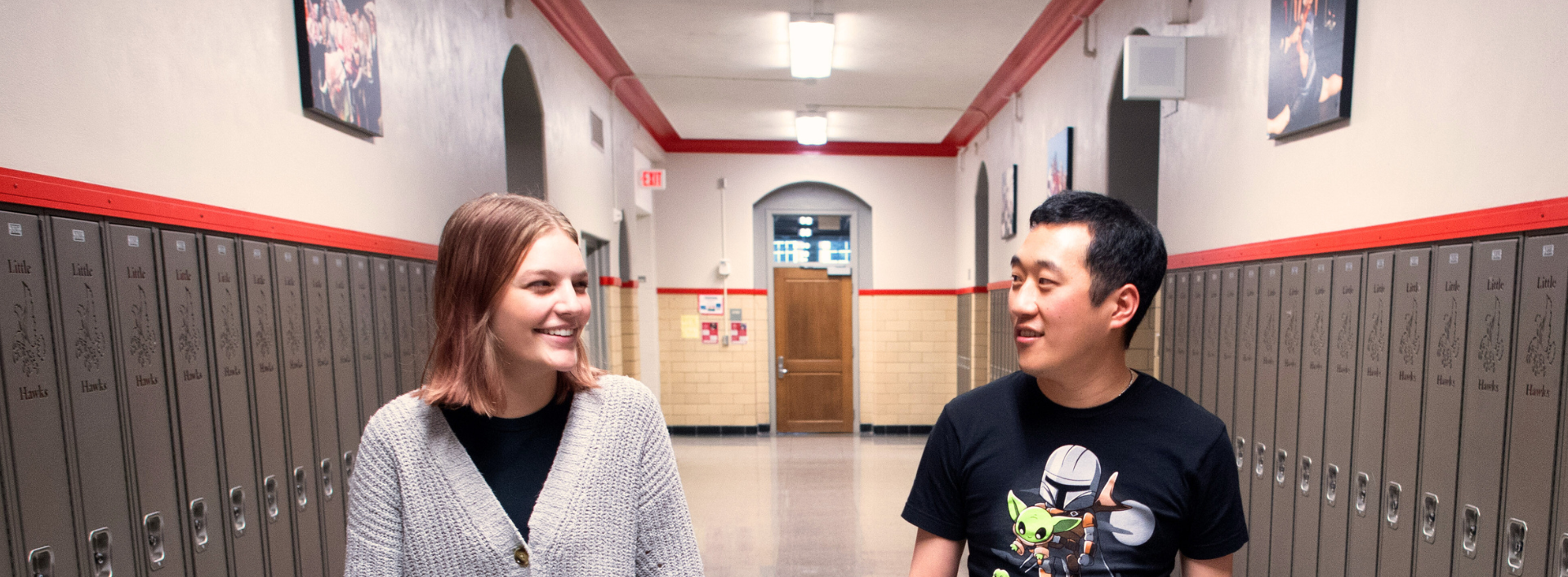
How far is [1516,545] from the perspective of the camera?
145 centimetres

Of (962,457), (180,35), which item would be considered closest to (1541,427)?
(962,457)

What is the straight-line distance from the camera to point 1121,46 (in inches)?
133

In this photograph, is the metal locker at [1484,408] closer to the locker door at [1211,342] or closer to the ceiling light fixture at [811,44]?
the locker door at [1211,342]

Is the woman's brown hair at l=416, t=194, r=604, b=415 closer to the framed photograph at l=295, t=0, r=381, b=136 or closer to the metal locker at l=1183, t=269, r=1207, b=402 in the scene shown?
the framed photograph at l=295, t=0, r=381, b=136

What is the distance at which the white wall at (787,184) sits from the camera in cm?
758

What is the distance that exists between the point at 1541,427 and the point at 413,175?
3.18m

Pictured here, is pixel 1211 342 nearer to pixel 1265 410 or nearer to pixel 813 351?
pixel 1265 410

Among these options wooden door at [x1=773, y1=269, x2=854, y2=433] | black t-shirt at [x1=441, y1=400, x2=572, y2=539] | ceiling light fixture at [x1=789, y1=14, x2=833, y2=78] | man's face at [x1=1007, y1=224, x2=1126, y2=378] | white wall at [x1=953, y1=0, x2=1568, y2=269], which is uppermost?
ceiling light fixture at [x1=789, y1=14, x2=833, y2=78]

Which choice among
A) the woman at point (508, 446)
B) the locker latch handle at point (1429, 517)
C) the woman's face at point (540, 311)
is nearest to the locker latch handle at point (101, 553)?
the woman at point (508, 446)

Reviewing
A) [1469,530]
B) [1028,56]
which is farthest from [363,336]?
[1028,56]

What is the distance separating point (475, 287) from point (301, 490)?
1416mm

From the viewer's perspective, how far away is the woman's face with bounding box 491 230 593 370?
1.00 meters

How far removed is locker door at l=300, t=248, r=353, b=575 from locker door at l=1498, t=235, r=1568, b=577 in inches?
113

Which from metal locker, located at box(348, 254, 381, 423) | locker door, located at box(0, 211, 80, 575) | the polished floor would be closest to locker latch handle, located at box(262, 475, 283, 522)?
metal locker, located at box(348, 254, 381, 423)
